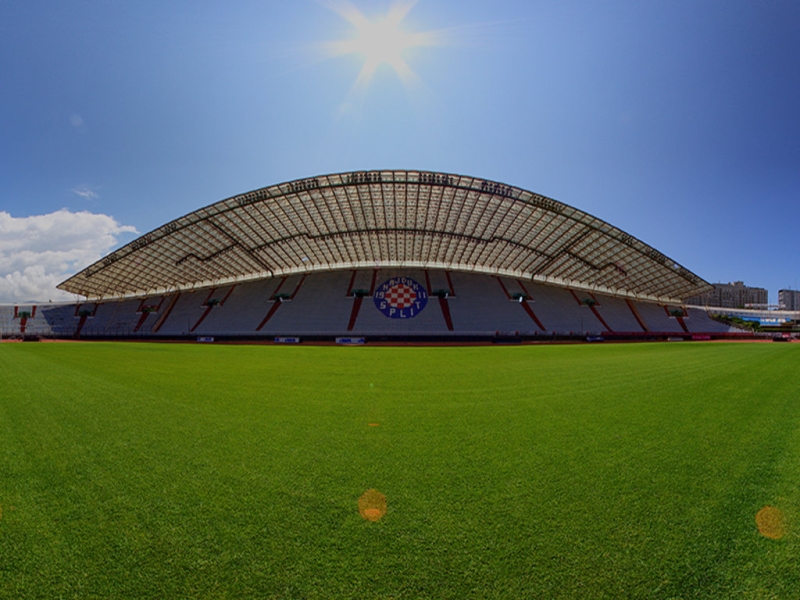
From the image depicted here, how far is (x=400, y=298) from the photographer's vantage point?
4388cm

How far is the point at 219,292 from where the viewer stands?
5034 cm

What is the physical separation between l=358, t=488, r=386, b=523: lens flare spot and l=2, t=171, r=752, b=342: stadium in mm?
27097

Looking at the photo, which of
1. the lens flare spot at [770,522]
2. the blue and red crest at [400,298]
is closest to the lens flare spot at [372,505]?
the lens flare spot at [770,522]

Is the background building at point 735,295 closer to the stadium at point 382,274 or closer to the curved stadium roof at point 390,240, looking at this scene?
the stadium at point 382,274

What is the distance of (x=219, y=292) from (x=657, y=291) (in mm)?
63975

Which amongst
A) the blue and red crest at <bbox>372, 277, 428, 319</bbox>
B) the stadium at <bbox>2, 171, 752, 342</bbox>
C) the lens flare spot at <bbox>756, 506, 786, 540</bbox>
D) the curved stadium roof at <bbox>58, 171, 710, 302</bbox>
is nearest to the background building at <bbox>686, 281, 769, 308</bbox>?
the stadium at <bbox>2, 171, 752, 342</bbox>

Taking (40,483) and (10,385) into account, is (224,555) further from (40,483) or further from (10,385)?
(10,385)

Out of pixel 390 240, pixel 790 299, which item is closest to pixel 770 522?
pixel 390 240

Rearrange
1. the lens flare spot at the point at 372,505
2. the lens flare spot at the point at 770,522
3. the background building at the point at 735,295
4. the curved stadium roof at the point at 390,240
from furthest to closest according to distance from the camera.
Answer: the background building at the point at 735,295 → the curved stadium roof at the point at 390,240 → the lens flare spot at the point at 372,505 → the lens flare spot at the point at 770,522

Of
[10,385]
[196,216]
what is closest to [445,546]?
[10,385]

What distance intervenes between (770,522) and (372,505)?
10.7ft

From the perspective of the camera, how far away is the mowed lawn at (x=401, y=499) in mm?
2172

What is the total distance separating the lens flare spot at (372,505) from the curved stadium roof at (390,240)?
2709 cm

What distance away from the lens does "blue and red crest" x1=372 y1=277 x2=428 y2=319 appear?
4222cm
